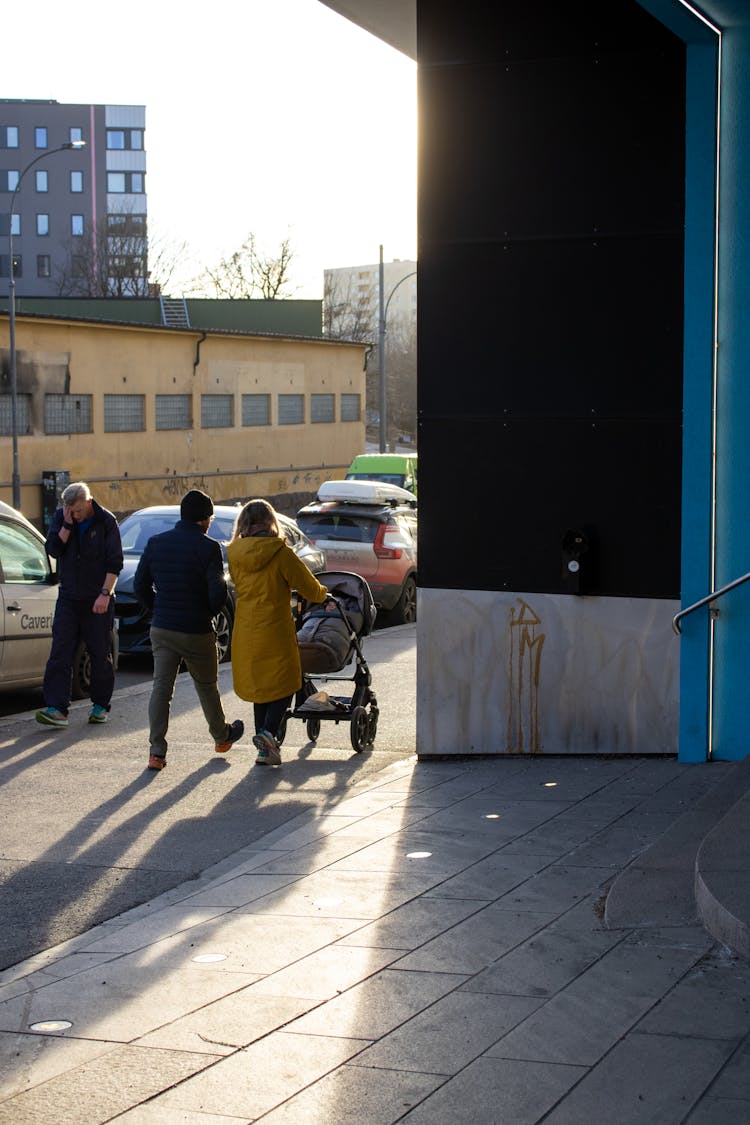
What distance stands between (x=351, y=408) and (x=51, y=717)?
138ft

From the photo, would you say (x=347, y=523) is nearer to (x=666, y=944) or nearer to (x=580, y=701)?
(x=580, y=701)

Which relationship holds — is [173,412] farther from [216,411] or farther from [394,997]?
[394,997]

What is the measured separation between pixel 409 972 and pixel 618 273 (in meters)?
5.03

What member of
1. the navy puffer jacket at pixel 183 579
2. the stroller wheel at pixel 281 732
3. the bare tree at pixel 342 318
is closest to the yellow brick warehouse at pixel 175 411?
the navy puffer jacket at pixel 183 579

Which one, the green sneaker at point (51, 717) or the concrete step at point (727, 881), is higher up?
the concrete step at point (727, 881)

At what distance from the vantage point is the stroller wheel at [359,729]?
9.64 metres

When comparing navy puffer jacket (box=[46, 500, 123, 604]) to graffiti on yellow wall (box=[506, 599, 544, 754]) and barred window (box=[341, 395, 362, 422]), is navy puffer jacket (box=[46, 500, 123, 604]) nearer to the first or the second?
graffiti on yellow wall (box=[506, 599, 544, 754])

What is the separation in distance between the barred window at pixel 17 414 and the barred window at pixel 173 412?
19.0 ft

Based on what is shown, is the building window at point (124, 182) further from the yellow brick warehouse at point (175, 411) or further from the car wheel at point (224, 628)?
the car wheel at point (224, 628)

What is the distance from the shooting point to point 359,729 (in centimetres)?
972

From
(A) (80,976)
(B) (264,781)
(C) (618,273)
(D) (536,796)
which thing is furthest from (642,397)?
(A) (80,976)

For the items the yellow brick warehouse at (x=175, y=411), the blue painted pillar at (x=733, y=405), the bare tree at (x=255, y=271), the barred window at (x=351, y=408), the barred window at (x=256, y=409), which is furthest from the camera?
the bare tree at (x=255, y=271)

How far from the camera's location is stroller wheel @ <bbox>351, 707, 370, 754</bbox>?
31.6 ft

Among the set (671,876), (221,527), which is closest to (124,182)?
(221,527)
